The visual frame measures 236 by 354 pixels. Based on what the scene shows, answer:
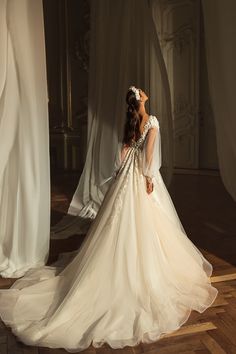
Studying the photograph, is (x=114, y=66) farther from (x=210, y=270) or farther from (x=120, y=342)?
(x=120, y=342)

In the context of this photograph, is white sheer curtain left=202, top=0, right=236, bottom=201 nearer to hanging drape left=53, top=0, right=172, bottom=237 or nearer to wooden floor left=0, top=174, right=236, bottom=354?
hanging drape left=53, top=0, right=172, bottom=237

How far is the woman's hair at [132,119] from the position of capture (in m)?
2.22

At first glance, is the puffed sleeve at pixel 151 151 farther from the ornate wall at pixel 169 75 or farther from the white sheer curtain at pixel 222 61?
the ornate wall at pixel 169 75

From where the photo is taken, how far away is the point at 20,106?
2.64m

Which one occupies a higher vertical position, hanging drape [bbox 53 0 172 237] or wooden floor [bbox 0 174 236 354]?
hanging drape [bbox 53 0 172 237]

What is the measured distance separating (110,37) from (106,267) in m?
2.53

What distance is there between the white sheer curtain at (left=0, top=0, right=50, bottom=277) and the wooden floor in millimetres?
250

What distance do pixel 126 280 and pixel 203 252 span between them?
3.49 feet

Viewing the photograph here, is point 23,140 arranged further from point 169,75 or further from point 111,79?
point 169,75

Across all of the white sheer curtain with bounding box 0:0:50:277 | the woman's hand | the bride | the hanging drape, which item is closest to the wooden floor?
the bride

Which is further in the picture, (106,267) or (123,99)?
(123,99)

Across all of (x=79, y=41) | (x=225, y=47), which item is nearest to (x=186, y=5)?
(x=79, y=41)

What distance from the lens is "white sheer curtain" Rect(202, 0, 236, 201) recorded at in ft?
10.6

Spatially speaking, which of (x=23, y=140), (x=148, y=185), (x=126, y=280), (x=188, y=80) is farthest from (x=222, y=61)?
(x=188, y=80)
